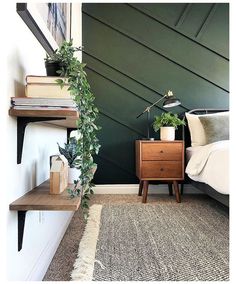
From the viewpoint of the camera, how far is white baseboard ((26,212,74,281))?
1.11 metres

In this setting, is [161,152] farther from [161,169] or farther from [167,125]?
[167,125]

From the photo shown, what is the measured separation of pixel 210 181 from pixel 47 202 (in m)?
1.51

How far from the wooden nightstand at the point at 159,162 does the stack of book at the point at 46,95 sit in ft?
5.76

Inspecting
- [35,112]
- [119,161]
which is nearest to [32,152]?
[35,112]

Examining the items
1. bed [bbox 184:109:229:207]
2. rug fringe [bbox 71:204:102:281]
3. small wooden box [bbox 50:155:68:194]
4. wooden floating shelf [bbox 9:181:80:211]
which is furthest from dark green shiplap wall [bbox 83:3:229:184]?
wooden floating shelf [bbox 9:181:80:211]

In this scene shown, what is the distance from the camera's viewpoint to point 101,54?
319cm

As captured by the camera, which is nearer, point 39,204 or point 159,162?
point 39,204

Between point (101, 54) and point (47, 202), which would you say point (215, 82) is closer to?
point (101, 54)

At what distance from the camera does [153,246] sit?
5.14 ft

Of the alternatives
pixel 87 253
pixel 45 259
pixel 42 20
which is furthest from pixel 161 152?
pixel 42 20

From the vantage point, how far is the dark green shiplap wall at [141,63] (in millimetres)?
3184

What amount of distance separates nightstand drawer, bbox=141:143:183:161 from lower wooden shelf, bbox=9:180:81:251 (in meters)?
1.71

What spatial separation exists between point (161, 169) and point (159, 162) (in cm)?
8

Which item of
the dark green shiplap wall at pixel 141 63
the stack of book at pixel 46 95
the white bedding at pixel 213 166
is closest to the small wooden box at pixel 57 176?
the stack of book at pixel 46 95
